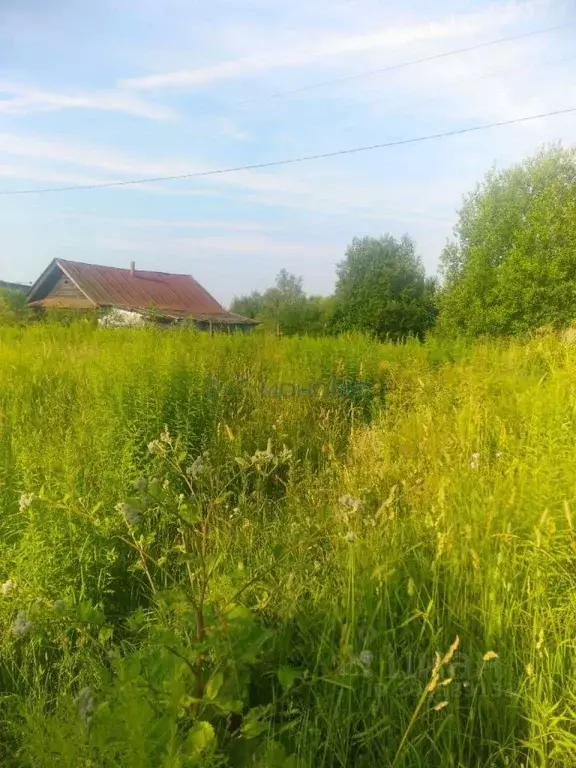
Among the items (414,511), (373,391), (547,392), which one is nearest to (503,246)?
(373,391)

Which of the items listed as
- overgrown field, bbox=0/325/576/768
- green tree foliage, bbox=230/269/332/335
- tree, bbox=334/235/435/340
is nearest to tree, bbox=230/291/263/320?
green tree foliage, bbox=230/269/332/335

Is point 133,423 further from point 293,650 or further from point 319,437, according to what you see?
point 293,650

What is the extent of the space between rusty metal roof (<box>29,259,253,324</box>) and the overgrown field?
2205 cm

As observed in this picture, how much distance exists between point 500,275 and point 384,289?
13.0 meters

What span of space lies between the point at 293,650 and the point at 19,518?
1698 mm

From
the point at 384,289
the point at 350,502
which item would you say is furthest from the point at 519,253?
the point at 350,502

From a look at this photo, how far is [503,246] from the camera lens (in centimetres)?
2820

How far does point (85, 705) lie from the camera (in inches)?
51.8

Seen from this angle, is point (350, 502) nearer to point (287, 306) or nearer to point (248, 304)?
point (287, 306)

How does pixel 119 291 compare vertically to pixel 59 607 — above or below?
above

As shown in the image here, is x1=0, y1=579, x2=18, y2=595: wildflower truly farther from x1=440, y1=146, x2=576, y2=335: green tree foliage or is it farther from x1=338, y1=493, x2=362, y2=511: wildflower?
x1=440, y1=146, x2=576, y2=335: green tree foliage

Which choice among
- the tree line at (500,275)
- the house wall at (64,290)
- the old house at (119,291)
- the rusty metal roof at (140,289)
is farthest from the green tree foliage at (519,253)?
the house wall at (64,290)

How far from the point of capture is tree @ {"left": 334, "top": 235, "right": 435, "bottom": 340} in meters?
37.0

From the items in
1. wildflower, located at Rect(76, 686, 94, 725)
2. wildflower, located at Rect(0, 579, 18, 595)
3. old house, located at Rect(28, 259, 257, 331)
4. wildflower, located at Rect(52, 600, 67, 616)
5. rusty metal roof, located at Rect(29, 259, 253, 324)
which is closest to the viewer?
wildflower, located at Rect(76, 686, 94, 725)
